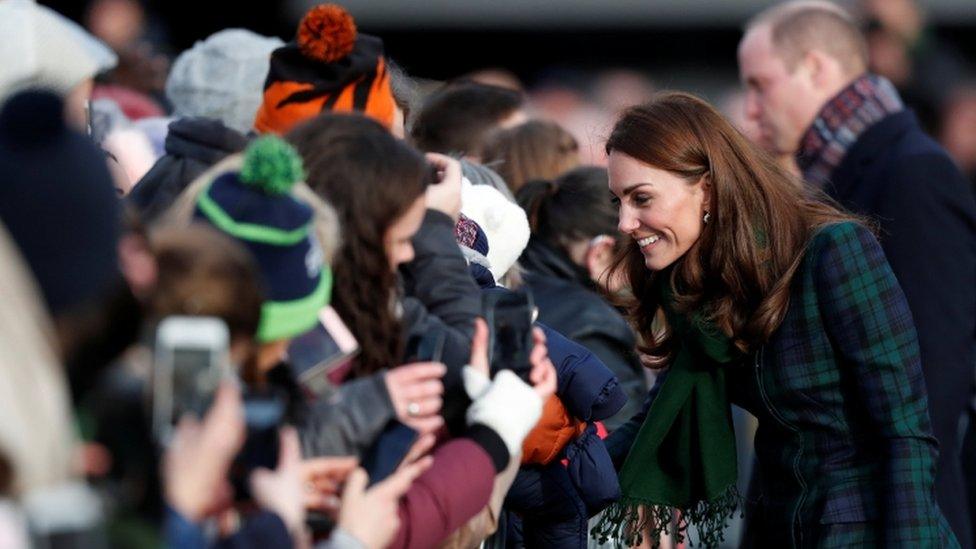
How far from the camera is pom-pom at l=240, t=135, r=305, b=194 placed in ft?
8.58

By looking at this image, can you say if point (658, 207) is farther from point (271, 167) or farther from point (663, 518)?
point (271, 167)

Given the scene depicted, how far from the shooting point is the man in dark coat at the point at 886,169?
543 cm

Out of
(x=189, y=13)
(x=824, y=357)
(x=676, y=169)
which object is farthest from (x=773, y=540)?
(x=189, y=13)

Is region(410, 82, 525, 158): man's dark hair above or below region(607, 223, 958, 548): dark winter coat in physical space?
below

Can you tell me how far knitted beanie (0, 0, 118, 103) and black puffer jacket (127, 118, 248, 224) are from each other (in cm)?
24

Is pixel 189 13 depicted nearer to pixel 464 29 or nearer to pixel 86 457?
pixel 464 29

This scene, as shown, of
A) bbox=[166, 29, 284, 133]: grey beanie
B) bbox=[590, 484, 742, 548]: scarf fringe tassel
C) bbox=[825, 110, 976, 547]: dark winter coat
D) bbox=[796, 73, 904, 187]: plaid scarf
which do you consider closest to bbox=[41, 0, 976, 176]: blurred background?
bbox=[796, 73, 904, 187]: plaid scarf

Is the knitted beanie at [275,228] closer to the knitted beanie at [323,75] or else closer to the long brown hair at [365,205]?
the long brown hair at [365,205]

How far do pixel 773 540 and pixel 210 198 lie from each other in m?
1.89

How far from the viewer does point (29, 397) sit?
200 cm

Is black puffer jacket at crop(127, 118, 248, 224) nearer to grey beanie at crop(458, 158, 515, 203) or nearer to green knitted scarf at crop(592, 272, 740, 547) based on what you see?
grey beanie at crop(458, 158, 515, 203)

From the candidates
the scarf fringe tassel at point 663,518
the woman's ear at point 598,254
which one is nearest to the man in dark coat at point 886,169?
the woman's ear at point 598,254

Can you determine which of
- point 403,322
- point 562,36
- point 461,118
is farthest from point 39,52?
point 562,36

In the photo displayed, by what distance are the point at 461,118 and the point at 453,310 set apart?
2698 millimetres
